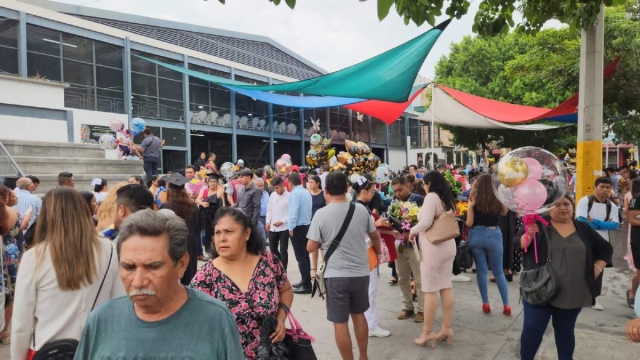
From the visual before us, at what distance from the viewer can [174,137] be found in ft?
67.7

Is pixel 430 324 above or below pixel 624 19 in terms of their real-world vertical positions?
below

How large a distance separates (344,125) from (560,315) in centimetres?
2990

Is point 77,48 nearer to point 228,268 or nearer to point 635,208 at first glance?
point 228,268

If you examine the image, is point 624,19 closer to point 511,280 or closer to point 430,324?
point 511,280

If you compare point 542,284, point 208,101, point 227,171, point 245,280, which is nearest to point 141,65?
point 208,101

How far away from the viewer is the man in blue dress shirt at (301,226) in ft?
20.7

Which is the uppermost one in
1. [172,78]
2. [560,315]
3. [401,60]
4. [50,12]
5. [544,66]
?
[50,12]

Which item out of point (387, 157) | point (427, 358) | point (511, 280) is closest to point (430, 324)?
point (427, 358)

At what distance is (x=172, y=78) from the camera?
20.9 m

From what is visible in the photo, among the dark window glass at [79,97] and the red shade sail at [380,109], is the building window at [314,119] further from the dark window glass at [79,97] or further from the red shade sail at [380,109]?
the red shade sail at [380,109]

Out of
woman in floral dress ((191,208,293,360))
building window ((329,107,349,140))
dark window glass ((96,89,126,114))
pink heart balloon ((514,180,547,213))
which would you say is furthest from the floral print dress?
building window ((329,107,349,140))

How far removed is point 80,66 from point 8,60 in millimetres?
2604

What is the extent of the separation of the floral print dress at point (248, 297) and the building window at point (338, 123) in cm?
2818

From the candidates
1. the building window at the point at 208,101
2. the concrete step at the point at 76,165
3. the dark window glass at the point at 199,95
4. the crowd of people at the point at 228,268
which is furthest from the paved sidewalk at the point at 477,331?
the dark window glass at the point at 199,95
